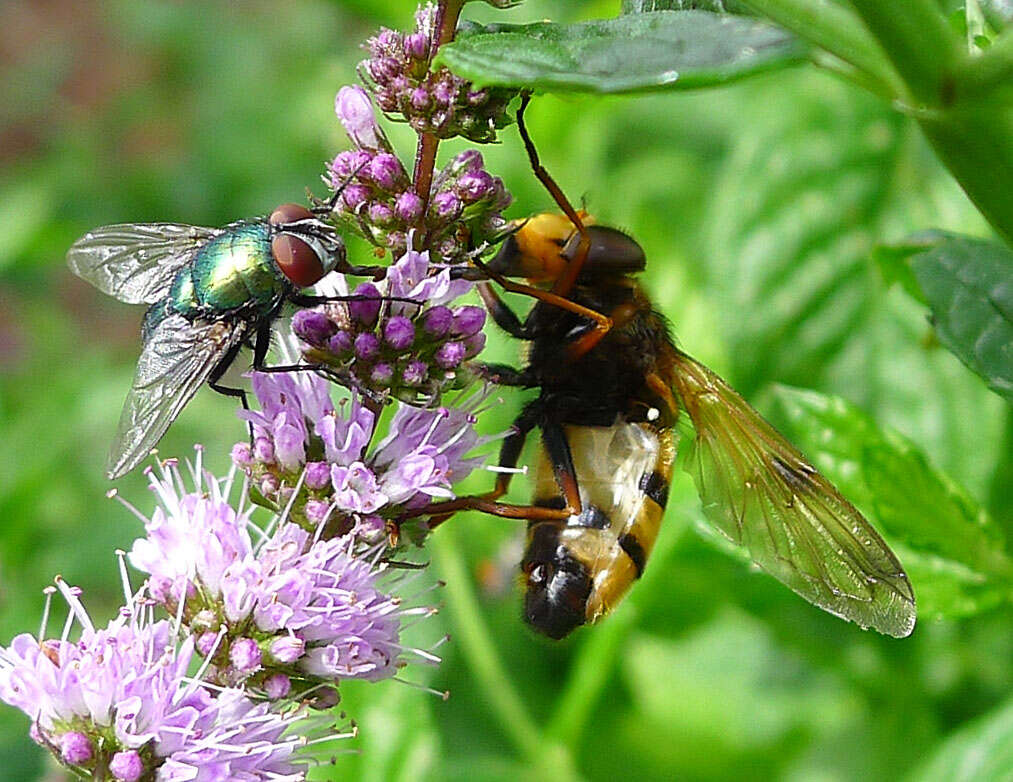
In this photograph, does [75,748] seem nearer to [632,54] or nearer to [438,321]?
[438,321]

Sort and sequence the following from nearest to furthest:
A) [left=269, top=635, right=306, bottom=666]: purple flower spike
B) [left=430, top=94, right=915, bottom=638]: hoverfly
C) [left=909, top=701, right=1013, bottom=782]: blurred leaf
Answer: [left=269, top=635, right=306, bottom=666]: purple flower spike → [left=430, top=94, right=915, bottom=638]: hoverfly → [left=909, top=701, right=1013, bottom=782]: blurred leaf

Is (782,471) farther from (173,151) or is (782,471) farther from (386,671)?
(173,151)

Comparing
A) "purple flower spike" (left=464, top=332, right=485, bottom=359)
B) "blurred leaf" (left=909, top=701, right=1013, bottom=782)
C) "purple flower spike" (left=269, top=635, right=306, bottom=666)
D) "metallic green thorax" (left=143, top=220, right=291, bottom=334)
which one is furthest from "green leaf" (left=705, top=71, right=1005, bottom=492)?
"purple flower spike" (left=269, top=635, right=306, bottom=666)

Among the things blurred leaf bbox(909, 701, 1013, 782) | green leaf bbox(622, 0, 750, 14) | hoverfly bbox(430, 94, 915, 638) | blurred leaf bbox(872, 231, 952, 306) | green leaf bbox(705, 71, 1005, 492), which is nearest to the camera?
green leaf bbox(622, 0, 750, 14)

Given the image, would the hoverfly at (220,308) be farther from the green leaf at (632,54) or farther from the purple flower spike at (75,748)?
the green leaf at (632,54)

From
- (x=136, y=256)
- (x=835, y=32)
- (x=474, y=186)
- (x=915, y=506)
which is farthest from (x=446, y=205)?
(x=915, y=506)

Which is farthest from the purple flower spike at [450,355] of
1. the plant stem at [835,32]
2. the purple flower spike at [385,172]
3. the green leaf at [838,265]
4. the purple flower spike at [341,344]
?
the green leaf at [838,265]

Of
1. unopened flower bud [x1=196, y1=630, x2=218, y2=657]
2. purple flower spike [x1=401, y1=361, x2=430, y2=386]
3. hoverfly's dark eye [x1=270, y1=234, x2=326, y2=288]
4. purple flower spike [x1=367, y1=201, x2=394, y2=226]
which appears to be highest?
purple flower spike [x1=367, y1=201, x2=394, y2=226]

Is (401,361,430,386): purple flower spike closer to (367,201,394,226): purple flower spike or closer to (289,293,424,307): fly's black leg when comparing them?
(289,293,424,307): fly's black leg
